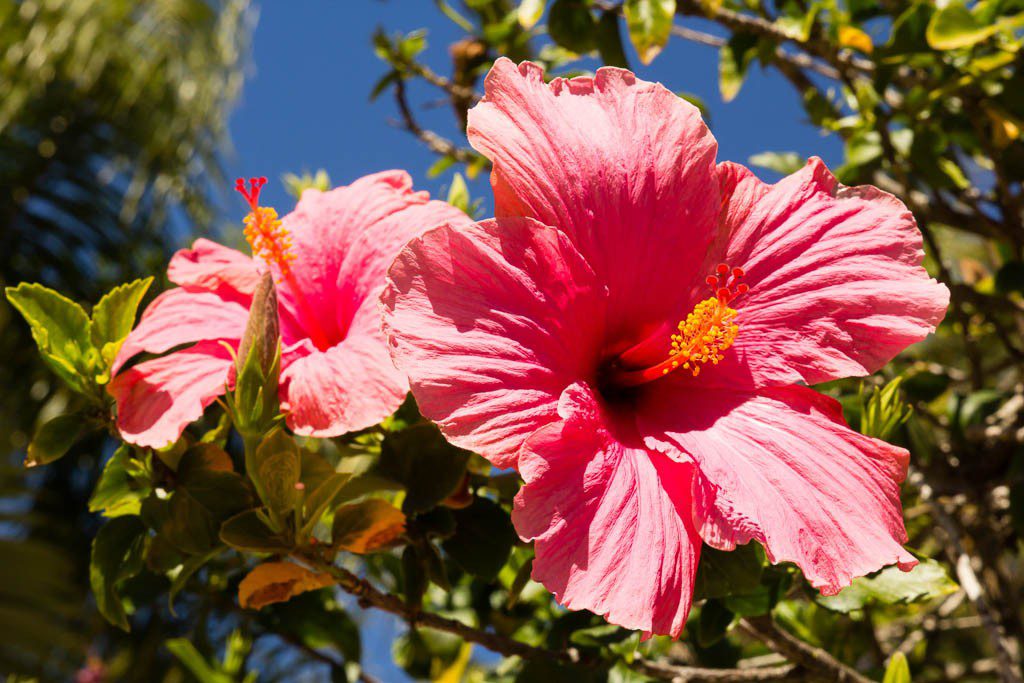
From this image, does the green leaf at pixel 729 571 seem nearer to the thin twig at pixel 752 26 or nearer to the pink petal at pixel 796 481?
the pink petal at pixel 796 481

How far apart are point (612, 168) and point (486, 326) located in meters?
0.25

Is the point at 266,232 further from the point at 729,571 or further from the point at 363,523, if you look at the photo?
the point at 729,571

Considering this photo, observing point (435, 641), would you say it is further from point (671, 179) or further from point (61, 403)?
point (61, 403)

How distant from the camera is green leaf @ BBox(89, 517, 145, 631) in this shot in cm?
117

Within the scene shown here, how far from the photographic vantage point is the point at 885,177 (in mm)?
2508

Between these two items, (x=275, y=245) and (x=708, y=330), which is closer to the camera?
(x=708, y=330)

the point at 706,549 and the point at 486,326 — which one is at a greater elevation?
the point at 486,326

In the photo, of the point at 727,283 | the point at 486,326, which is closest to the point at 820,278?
the point at 727,283

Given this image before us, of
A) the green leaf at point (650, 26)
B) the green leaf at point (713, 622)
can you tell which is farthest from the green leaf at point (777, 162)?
the green leaf at point (713, 622)

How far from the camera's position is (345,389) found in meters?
1.05

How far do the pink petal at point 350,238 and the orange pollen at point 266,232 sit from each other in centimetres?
3

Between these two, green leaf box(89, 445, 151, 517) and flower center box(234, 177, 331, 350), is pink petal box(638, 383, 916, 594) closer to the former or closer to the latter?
flower center box(234, 177, 331, 350)

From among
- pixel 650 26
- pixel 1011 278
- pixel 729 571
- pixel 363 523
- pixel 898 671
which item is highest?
pixel 650 26

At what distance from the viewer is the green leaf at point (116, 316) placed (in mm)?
1177
